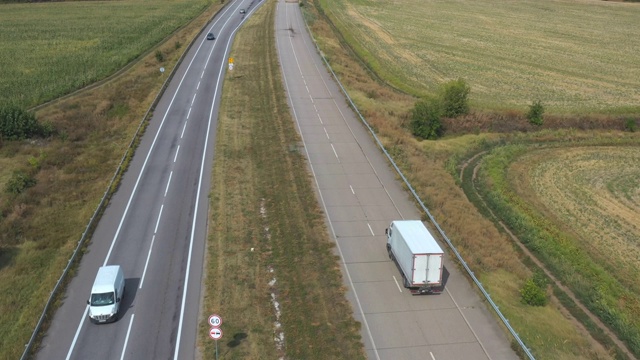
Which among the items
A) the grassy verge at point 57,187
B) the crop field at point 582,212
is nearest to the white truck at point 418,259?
the crop field at point 582,212

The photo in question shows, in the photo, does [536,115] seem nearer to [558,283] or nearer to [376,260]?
[558,283]

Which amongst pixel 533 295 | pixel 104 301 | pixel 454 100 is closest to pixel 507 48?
pixel 454 100

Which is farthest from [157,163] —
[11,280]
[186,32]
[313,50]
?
[186,32]

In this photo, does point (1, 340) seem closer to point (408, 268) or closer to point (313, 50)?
point (408, 268)

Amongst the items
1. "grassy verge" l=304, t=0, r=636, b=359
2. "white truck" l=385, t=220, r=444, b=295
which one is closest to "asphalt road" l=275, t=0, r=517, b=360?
"white truck" l=385, t=220, r=444, b=295

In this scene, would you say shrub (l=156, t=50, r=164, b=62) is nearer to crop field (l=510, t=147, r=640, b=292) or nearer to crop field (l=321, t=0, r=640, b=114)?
crop field (l=321, t=0, r=640, b=114)

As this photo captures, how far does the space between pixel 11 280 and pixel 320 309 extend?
18.6 m

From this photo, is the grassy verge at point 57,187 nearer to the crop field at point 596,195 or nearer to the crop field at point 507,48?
the crop field at point 596,195

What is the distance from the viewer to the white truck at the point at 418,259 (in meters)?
29.5

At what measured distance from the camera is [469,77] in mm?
78875

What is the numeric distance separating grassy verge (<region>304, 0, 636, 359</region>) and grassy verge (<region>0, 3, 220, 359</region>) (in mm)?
24753

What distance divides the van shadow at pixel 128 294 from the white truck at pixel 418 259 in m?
15.2

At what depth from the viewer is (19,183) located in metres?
43.4

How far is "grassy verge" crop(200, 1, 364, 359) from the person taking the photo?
27344 millimetres
